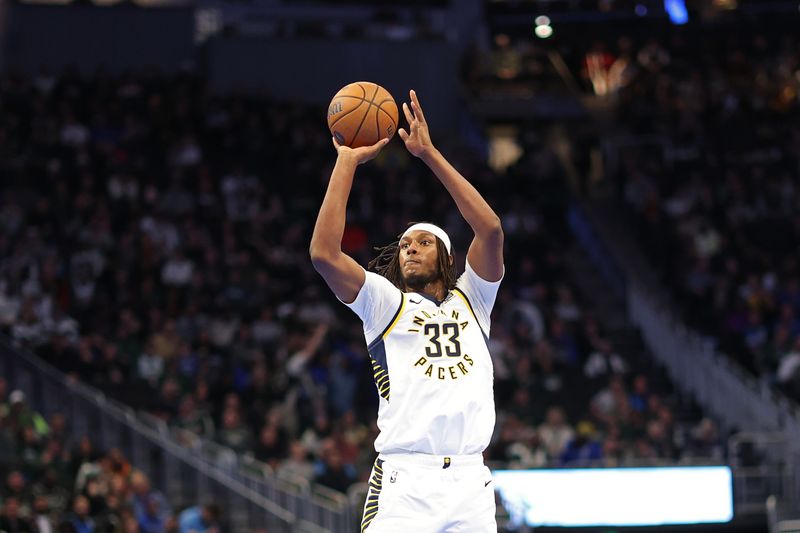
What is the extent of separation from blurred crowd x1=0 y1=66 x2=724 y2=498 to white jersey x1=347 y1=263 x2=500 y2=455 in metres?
11.1

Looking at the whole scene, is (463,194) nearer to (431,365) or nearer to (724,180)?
(431,365)

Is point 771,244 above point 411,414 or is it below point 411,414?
above

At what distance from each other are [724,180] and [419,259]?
22511 mm

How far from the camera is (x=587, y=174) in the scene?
32.7m

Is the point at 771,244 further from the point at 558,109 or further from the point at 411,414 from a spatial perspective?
the point at 411,414

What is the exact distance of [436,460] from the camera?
265 inches

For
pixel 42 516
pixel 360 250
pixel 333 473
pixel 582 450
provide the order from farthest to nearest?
1. pixel 360 250
2. pixel 582 450
3. pixel 333 473
4. pixel 42 516

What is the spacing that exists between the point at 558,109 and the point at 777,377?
485 inches

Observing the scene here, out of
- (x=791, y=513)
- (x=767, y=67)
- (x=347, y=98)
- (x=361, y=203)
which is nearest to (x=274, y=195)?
(x=361, y=203)

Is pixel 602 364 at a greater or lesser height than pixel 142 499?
greater

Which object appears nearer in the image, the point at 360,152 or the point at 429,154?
the point at 429,154

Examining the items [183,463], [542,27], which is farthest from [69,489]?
[542,27]

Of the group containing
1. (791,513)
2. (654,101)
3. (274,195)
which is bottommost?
(791,513)

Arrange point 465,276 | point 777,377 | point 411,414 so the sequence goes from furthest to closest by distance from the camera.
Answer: point 777,377 → point 465,276 → point 411,414
